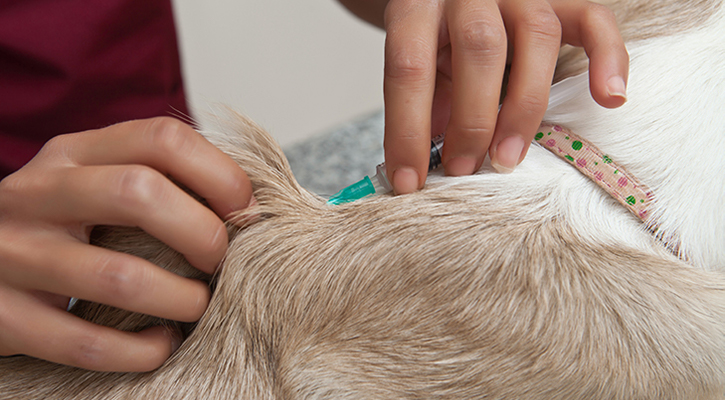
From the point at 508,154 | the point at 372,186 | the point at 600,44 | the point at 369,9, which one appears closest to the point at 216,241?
the point at 372,186

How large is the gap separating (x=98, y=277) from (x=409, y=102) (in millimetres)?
343

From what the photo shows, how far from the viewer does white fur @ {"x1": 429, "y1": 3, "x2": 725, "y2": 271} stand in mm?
415

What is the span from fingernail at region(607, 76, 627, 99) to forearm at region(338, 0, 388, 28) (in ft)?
2.23

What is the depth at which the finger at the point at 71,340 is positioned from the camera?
422 millimetres

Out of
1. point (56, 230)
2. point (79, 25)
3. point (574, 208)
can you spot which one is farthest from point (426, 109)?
point (79, 25)

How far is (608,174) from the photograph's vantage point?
0.44 m

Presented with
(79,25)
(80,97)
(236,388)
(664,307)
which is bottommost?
(236,388)

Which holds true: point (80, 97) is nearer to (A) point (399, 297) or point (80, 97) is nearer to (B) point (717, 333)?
(A) point (399, 297)

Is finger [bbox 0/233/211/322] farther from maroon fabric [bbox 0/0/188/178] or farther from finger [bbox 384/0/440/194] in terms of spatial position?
maroon fabric [bbox 0/0/188/178]

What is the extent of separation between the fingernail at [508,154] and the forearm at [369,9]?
649mm

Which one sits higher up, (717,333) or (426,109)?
(426,109)

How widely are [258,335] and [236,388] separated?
0.05 meters

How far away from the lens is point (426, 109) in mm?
469

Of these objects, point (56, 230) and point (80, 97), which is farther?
point (80, 97)
